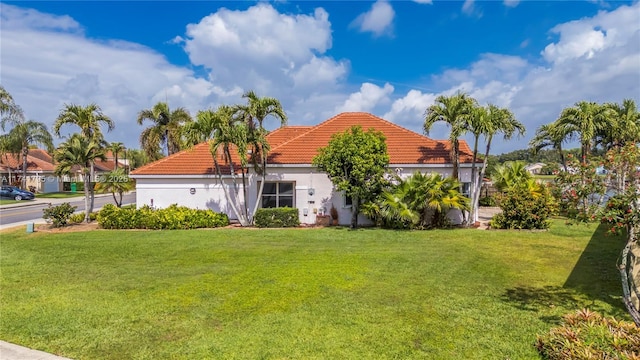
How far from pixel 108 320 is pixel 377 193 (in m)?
13.3

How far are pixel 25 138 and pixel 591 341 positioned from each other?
57864mm

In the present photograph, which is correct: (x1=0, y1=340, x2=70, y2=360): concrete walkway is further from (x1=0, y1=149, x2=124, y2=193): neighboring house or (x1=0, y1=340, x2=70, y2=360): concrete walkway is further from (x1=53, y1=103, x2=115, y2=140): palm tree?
(x1=0, y1=149, x2=124, y2=193): neighboring house

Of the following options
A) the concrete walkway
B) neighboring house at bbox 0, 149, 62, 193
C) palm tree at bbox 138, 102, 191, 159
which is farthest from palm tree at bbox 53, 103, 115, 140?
neighboring house at bbox 0, 149, 62, 193

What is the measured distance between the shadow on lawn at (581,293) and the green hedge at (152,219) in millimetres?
14610

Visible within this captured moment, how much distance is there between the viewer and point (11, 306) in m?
7.99

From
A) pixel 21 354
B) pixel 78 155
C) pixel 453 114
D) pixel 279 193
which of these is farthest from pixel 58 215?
pixel 453 114

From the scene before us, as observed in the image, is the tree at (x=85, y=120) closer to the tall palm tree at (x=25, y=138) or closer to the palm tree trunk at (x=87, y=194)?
the palm tree trunk at (x=87, y=194)

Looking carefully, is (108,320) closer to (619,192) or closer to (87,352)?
(87,352)

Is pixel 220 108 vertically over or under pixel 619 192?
over

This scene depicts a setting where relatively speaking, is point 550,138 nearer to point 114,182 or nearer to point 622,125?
point 622,125

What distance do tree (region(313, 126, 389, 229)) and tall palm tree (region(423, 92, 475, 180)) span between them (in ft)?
9.31

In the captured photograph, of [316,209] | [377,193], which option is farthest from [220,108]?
[377,193]

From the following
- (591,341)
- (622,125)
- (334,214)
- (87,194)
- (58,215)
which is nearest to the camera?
(591,341)

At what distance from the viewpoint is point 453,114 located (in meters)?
17.8
